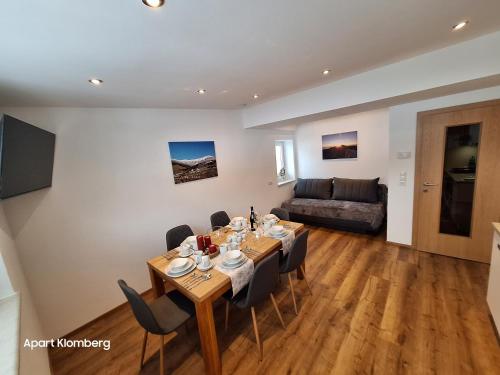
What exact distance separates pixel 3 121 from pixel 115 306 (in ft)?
7.06

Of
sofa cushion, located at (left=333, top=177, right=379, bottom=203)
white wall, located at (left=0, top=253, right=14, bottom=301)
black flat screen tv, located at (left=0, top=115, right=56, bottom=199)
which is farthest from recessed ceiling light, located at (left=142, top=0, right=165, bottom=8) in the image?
sofa cushion, located at (left=333, top=177, right=379, bottom=203)

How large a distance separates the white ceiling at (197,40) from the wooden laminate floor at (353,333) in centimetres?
238

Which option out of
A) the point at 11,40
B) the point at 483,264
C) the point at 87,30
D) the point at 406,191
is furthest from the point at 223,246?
the point at 483,264

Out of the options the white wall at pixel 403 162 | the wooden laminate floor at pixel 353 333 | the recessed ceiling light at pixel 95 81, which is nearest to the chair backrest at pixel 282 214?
the wooden laminate floor at pixel 353 333

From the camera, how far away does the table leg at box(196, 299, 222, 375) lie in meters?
1.42

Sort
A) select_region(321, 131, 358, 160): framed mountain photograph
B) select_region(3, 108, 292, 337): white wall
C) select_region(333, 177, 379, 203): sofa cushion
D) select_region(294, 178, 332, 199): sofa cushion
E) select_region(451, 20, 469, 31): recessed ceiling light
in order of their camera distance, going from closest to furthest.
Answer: select_region(451, 20, 469, 31): recessed ceiling light, select_region(3, 108, 292, 337): white wall, select_region(333, 177, 379, 203): sofa cushion, select_region(321, 131, 358, 160): framed mountain photograph, select_region(294, 178, 332, 199): sofa cushion

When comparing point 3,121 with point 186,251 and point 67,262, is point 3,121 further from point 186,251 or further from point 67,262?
point 186,251

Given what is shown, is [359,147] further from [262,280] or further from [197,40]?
[197,40]

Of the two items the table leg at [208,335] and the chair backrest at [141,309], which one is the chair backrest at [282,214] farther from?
the chair backrest at [141,309]

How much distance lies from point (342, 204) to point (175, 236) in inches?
127

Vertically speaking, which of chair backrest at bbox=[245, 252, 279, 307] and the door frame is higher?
the door frame

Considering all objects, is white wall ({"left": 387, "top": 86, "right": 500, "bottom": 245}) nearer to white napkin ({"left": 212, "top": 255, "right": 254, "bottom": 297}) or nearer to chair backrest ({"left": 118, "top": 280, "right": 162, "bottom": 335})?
white napkin ({"left": 212, "top": 255, "right": 254, "bottom": 297})

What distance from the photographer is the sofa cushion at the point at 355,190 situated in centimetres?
397

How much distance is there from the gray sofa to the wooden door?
732 millimetres
